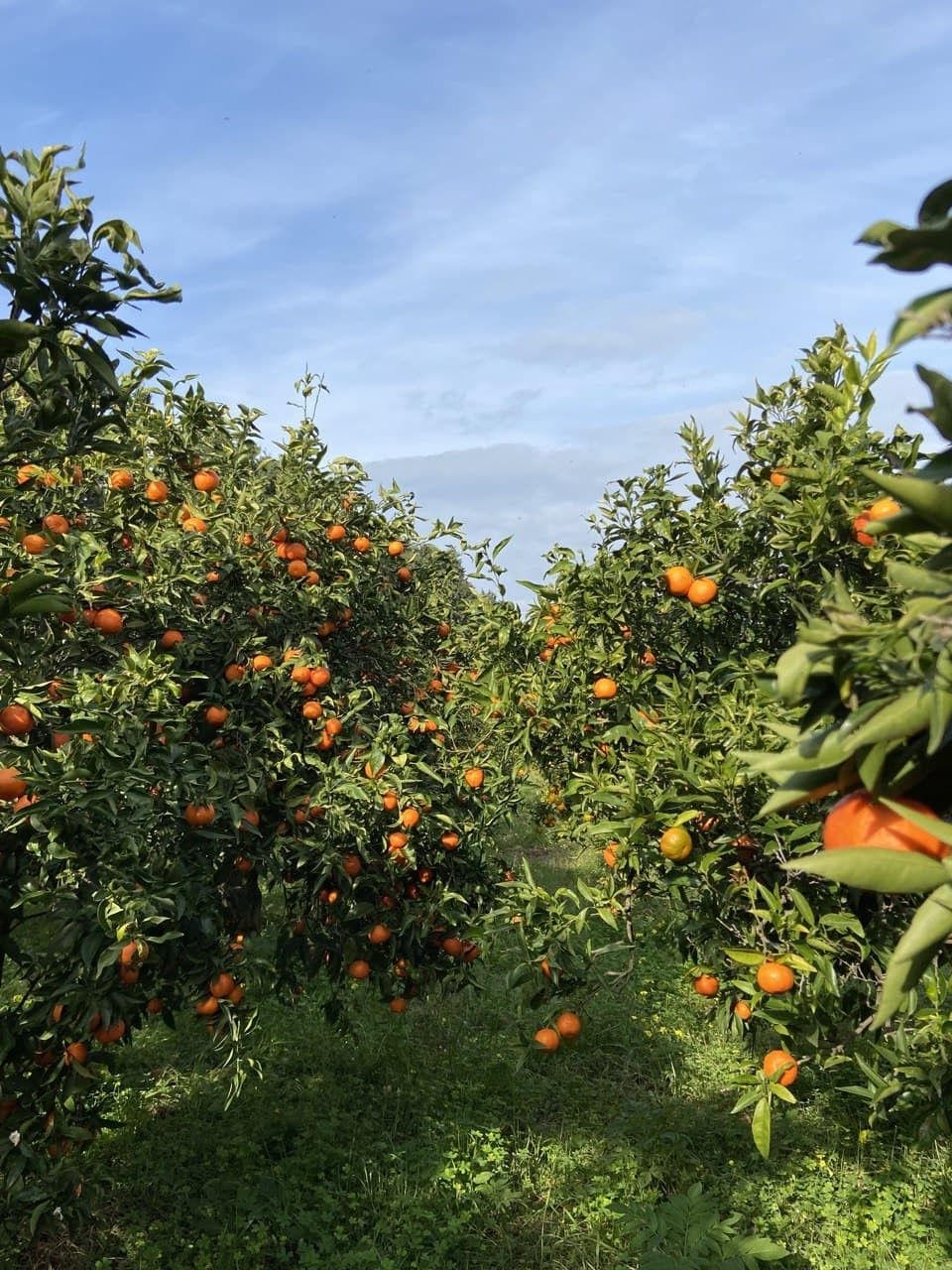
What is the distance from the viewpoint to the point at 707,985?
312 cm

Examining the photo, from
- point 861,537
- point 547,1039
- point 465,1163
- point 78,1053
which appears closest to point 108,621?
point 78,1053

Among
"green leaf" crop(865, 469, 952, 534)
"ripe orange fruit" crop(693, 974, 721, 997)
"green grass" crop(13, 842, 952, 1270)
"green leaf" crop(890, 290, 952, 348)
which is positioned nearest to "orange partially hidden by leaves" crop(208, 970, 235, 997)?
"green grass" crop(13, 842, 952, 1270)

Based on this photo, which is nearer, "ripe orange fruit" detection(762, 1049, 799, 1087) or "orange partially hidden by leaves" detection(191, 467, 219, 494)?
"ripe orange fruit" detection(762, 1049, 799, 1087)

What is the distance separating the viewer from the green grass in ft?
13.5

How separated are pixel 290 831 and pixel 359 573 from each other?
1180mm

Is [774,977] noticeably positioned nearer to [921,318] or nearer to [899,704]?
[899,704]

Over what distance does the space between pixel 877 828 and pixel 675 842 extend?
1.77 metres

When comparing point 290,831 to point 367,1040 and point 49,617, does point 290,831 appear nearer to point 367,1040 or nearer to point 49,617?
point 49,617

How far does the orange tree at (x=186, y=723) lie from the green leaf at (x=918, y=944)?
2028mm

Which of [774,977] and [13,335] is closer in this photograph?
[13,335]

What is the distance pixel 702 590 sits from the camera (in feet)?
10.5

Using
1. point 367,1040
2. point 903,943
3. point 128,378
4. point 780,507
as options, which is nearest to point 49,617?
point 128,378

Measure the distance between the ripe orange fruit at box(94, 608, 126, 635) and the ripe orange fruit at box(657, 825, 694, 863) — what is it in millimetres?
1889

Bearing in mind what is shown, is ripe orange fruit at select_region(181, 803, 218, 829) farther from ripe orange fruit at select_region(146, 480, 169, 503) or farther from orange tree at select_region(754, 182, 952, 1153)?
orange tree at select_region(754, 182, 952, 1153)
